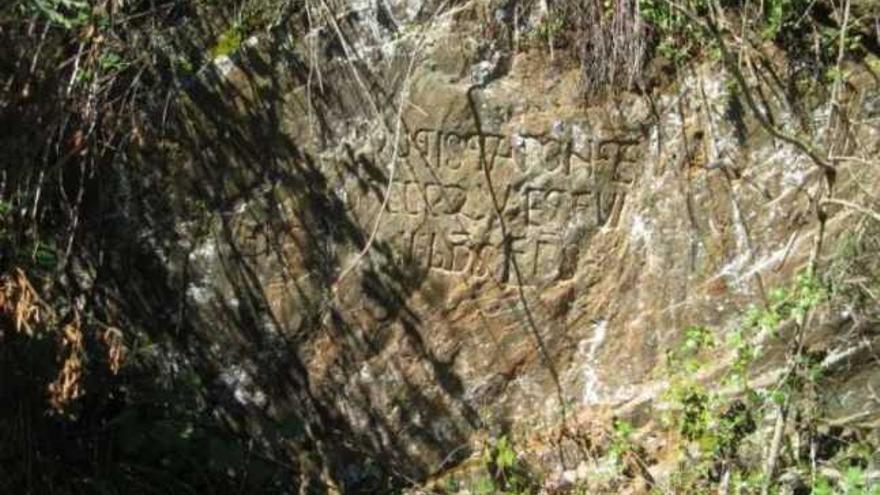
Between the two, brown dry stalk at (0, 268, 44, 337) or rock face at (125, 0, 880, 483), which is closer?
brown dry stalk at (0, 268, 44, 337)

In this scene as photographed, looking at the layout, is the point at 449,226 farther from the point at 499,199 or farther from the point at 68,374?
the point at 68,374

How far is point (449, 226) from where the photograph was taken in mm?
5434

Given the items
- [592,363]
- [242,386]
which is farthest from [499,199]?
[242,386]

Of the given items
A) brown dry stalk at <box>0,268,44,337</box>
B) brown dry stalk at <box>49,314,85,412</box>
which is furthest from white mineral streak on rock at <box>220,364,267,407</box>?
brown dry stalk at <box>0,268,44,337</box>

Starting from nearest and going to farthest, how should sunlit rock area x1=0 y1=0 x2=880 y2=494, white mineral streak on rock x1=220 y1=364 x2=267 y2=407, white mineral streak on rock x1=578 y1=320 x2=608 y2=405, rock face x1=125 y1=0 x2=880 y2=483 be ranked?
sunlit rock area x1=0 y1=0 x2=880 y2=494 → rock face x1=125 y1=0 x2=880 y2=483 → white mineral streak on rock x1=578 y1=320 x2=608 y2=405 → white mineral streak on rock x1=220 y1=364 x2=267 y2=407

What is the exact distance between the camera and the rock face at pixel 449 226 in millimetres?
5273

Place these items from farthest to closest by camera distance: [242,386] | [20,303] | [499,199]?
[242,386], [499,199], [20,303]

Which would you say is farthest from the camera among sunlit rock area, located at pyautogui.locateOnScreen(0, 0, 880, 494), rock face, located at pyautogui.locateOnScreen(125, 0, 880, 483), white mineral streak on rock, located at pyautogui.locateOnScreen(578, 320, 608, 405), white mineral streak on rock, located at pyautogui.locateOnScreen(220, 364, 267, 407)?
white mineral streak on rock, located at pyautogui.locateOnScreen(220, 364, 267, 407)

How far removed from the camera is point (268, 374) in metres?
5.62

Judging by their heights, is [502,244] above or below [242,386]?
above

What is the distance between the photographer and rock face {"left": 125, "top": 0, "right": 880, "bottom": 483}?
5273 mm

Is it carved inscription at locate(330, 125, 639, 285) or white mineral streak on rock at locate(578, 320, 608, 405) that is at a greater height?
carved inscription at locate(330, 125, 639, 285)

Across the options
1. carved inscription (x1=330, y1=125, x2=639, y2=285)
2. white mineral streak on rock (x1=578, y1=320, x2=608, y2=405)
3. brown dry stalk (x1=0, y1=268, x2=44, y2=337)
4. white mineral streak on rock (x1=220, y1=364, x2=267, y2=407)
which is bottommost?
white mineral streak on rock (x1=578, y1=320, x2=608, y2=405)

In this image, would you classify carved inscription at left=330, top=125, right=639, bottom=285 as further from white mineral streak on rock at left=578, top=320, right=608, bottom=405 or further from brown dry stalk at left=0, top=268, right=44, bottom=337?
brown dry stalk at left=0, top=268, right=44, bottom=337
